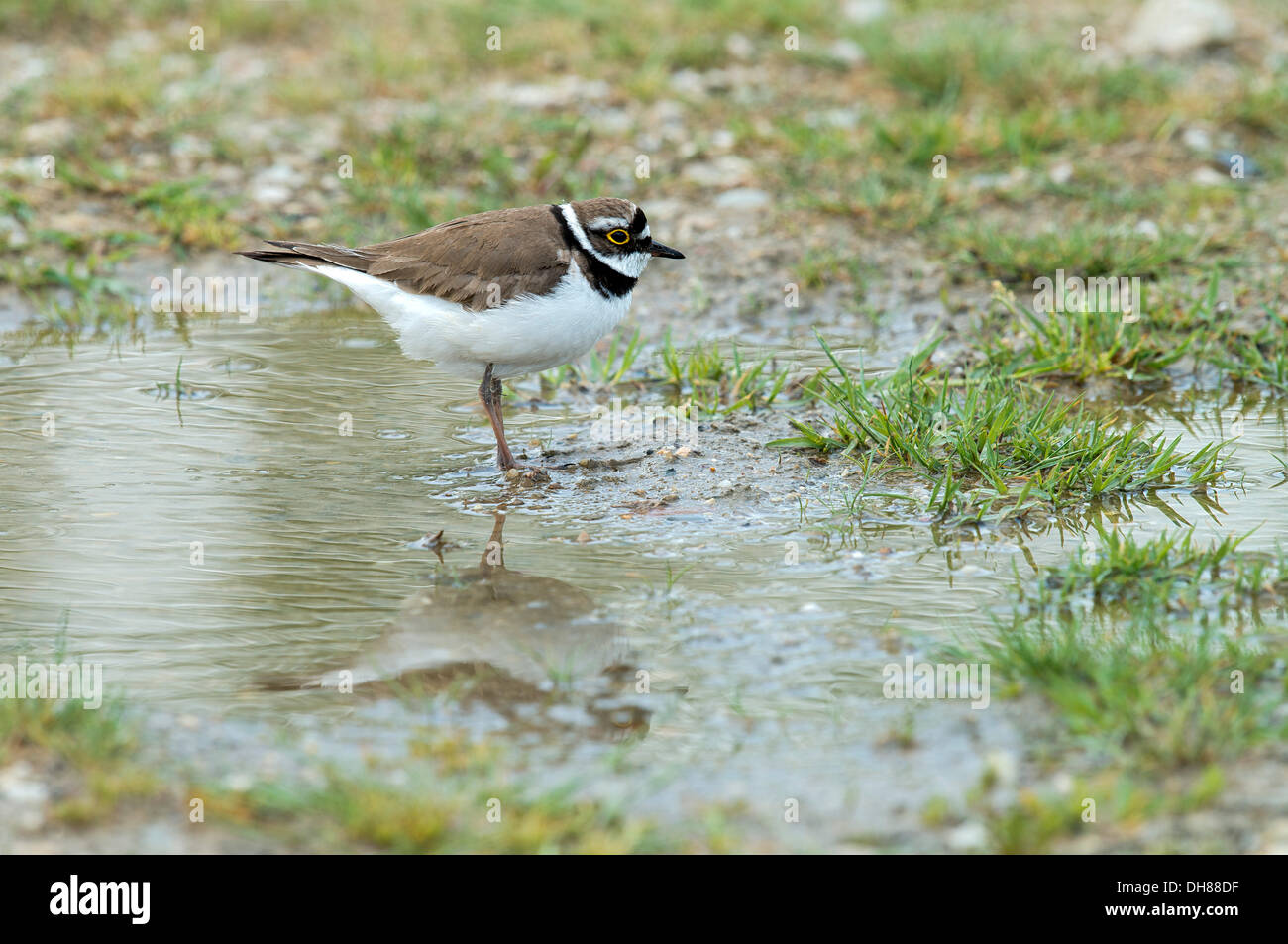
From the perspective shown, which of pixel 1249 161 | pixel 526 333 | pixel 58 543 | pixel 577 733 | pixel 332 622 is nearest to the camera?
pixel 577 733

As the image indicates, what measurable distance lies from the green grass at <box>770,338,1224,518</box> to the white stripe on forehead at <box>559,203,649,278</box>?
1069 millimetres

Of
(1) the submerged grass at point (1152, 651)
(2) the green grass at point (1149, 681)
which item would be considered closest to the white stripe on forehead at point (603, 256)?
(1) the submerged grass at point (1152, 651)

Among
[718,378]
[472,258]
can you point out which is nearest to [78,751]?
[472,258]

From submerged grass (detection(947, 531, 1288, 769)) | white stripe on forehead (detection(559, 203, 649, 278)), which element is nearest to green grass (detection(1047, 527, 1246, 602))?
submerged grass (detection(947, 531, 1288, 769))

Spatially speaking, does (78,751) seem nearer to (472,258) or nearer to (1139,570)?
(472,258)

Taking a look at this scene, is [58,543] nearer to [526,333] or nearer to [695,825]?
[526,333]

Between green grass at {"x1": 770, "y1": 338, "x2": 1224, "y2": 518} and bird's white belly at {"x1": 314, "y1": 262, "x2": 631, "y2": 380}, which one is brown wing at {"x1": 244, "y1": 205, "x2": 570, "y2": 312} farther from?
green grass at {"x1": 770, "y1": 338, "x2": 1224, "y2": 518}

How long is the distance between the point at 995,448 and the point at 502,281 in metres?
2.29

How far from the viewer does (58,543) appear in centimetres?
539

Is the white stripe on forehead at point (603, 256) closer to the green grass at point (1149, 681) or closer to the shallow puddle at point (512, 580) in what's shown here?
the shallow puddle at point (512, 580)

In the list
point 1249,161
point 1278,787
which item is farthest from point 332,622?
point 1249,161

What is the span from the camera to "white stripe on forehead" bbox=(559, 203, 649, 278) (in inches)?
251
